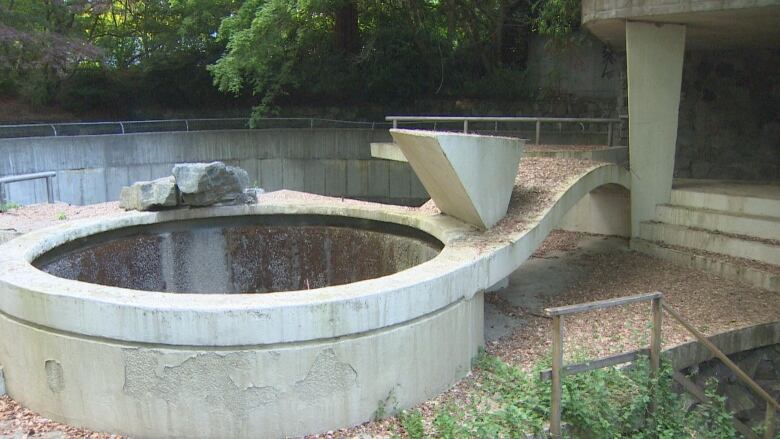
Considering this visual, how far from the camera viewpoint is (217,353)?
5371mm

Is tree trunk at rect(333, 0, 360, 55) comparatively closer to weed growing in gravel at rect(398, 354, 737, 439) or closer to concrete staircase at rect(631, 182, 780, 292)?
concrete staircase at rect(631, 182, 780, 292)

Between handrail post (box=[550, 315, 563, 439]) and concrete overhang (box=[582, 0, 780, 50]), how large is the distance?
249 inches

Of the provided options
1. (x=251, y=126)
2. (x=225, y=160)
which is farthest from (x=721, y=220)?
(x=225, y=160)

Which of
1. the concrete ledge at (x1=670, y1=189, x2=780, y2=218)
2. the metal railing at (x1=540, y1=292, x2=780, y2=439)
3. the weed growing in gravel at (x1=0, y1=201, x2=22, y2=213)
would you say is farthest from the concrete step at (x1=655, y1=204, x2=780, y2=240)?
the weed growing in gravel at (x1=0, y1=201, x2=22, y2=213)

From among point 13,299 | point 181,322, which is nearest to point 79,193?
point 13,299

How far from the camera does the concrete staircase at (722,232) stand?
9.97 m

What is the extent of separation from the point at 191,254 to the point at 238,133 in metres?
10.6

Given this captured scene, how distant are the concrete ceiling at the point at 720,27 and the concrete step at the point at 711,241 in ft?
10.9

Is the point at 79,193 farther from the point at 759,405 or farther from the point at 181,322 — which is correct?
the point at 759,405

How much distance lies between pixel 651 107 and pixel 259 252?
686cm

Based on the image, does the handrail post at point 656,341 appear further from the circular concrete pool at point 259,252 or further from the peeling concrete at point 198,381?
the peeling concrete at point 198,381

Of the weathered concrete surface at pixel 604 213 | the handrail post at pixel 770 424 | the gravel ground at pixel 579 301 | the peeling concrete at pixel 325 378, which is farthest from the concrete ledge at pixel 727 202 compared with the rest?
the peeling concrete at pixel 325 378

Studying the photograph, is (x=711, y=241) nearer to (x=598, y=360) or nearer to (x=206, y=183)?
(x=598, y=360)

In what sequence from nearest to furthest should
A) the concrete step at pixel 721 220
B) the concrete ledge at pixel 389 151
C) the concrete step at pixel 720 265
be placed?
the concrete step at pixel 720 265
the concrete step at pixel 721 220
the concrete ledge at pixel 389 151
